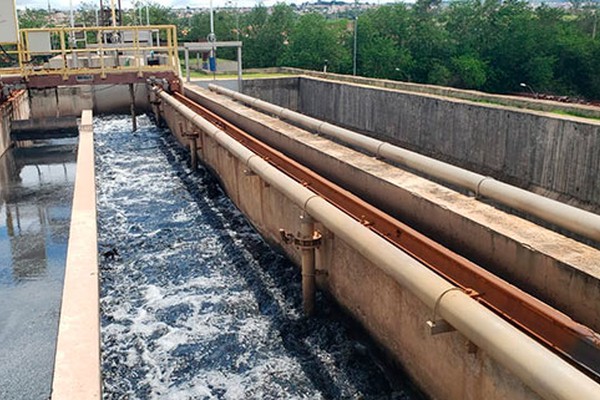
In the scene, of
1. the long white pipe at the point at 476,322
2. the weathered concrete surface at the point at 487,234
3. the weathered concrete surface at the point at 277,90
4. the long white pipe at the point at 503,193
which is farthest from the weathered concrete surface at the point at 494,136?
the long white pipe at the point at 476,322

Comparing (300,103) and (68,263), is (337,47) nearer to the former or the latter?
(300,103)

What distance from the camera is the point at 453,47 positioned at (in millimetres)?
59000

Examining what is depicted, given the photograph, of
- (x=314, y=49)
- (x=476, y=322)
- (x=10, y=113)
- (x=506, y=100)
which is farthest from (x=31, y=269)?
(x=314, y=49)

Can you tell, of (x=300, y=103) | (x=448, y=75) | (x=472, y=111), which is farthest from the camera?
(x=448, y=75)

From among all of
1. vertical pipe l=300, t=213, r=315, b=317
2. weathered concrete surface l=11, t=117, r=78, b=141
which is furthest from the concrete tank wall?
weathered concrete surface l=11, t=117, r=78, b=141

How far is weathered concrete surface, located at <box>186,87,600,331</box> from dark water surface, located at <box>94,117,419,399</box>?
1.41 metres

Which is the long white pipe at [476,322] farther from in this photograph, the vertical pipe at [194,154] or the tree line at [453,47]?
the tree line at [453,47]

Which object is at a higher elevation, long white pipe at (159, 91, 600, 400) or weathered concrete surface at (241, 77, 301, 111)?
long white pipe at (159, 91, 600, 400)

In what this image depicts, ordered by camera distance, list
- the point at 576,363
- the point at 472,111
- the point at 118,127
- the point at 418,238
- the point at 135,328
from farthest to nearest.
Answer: the point at 118,127 → the point at 472,111 → the point at 135,328 → the point at 418,238 → the point at 576,363

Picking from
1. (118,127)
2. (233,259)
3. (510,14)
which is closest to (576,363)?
(233,259)

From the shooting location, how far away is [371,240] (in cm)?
566

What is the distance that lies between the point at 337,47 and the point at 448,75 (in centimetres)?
993

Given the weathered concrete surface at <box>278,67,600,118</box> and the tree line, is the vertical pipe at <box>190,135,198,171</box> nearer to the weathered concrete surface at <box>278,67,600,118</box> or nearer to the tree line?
the weathered concrete surface at <box>278,67,600,118</box>

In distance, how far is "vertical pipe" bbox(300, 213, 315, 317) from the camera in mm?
7145
